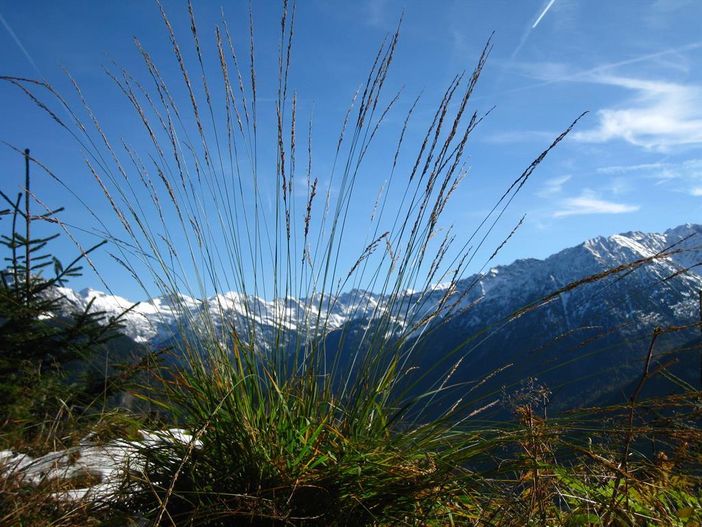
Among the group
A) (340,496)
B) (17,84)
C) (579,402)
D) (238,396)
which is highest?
(17,84)

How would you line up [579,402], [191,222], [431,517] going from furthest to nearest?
[579,402]
[191,222]
[431,517]

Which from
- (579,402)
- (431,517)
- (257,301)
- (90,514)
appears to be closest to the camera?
(431,517)

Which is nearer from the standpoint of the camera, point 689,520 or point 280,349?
point 689,520

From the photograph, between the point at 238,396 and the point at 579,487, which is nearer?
the point at 579,487

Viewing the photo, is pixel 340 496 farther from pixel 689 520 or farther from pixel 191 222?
pixel 191 222

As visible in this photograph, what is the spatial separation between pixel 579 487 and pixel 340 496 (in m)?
0.76

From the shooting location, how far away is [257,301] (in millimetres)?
2197

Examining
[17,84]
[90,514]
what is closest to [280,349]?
[90,514]

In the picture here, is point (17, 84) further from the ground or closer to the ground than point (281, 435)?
further from the ground

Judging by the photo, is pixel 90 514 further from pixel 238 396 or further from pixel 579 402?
pixel 579 402

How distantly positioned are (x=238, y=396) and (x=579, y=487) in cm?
116

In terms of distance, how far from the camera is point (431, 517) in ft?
5.08

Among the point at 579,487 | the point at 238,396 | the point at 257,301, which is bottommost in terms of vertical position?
the point at 579,487

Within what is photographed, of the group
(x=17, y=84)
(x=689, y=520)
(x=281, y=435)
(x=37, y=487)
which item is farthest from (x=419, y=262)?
(x=17, y=84)
